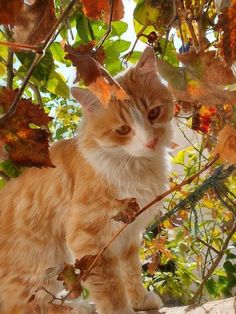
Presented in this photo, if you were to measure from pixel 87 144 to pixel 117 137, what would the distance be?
103mm

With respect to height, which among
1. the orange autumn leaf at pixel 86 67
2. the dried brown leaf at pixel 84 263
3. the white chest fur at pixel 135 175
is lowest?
the dried brown leaf at pixel 84 263

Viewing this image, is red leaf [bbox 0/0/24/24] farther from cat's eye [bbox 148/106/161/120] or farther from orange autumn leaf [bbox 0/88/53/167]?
cat's eye [bbox 148/106/161/120]

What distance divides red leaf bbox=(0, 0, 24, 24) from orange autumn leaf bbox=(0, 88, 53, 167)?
3.7 inches

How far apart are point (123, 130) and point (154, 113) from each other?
0.34 feet

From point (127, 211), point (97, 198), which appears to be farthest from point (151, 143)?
point (127, 211)

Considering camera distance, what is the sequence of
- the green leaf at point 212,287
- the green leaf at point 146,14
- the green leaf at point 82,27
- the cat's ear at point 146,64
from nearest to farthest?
the green leaf at point 146,14 < the green leaf at point 82,27 < the cat's ear at point 146,64 < the green leaf at point 212,287

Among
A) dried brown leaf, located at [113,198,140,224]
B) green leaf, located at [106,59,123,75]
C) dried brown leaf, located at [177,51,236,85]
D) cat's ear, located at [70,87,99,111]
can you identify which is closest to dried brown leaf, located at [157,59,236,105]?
dried brown leaf, located at [177,51,236,85]

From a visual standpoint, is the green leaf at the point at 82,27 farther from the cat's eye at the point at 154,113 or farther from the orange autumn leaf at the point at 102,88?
the orange autumn leaf at the point at 102,88

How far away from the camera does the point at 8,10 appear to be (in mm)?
328

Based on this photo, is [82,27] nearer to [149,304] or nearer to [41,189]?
[41,189]

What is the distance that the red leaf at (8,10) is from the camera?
0.33 metres

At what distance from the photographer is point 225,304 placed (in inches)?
39.8

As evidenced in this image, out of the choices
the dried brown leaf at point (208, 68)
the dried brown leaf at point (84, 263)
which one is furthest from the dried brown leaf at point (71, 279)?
the dried brown leaf at point (208, 68)

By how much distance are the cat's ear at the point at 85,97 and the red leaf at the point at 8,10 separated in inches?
32.5
